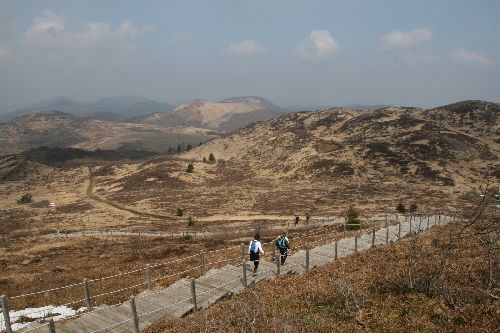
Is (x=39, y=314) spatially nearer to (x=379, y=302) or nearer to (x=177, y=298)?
(x=177, y=298)

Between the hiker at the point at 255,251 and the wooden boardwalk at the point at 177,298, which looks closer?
the wooden boardwalk at the point at 177,298

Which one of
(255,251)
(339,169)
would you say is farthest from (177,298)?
(339,169)

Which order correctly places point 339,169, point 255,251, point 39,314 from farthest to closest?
point 339,169 < point 255,251 < point 39,314

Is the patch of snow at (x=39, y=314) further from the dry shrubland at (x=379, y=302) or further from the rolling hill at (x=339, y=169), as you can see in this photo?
the rolling hill at (x=339, y=169)

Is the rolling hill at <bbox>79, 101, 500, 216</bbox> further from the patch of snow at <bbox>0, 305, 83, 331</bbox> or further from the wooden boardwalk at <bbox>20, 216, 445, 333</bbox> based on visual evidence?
the patch of snow at <bbox>0, 305, 83, 331</bbox>

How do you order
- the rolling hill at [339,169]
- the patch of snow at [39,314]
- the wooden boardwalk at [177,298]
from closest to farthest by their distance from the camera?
the wooden boardwalk at [177,298]
the patch of snow at [39,314]
the rolling hill at [339,169]

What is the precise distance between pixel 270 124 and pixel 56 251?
11808 cm

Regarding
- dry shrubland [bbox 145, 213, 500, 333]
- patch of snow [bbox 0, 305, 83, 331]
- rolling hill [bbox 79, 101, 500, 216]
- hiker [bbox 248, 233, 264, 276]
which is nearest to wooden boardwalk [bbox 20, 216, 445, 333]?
hiker [bbox 248, 233, 264, 276]

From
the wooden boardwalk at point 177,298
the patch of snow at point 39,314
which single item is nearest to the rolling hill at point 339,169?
the wooden boardwalk at point 177,298

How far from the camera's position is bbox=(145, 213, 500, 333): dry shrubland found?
33.8 ft

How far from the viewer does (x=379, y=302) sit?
1231 cm

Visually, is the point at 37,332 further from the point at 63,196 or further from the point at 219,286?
the point at 63,196

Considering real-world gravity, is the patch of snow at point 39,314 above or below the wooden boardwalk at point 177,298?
below

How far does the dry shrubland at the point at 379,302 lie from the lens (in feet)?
33.8
